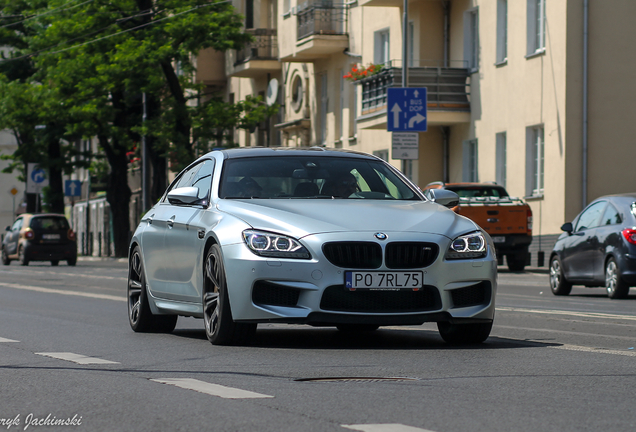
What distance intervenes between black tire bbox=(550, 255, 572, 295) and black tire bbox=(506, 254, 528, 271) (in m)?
8.60

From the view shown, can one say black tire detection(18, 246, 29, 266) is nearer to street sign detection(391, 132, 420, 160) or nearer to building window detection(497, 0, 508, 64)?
building window detection(497, 0, 508, 64)

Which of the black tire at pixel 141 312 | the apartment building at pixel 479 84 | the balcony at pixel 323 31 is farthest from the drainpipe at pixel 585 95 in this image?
the black tire at pixel 141 312

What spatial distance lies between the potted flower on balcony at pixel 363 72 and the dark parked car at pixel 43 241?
9825 mm

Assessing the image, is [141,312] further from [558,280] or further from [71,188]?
[71,188]

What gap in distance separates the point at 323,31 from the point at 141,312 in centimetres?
3178

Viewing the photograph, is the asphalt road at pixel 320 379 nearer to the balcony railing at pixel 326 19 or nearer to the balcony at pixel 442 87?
the balcony at pixel 442 87

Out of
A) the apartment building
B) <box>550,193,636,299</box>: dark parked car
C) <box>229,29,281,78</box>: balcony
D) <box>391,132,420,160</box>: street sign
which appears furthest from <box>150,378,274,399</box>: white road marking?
<box>229,29,281,78</box>: balcony

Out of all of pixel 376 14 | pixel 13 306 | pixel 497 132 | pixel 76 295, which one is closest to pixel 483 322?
pixel 13 306

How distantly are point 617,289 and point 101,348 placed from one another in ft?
33.4

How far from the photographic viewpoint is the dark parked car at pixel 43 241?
41.0 m

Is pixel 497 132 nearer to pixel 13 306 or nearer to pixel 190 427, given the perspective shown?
pixel 13 306

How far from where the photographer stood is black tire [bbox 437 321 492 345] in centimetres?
1002

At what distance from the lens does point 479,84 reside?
35.7 meters

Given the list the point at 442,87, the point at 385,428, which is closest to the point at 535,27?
the point at 442,87
